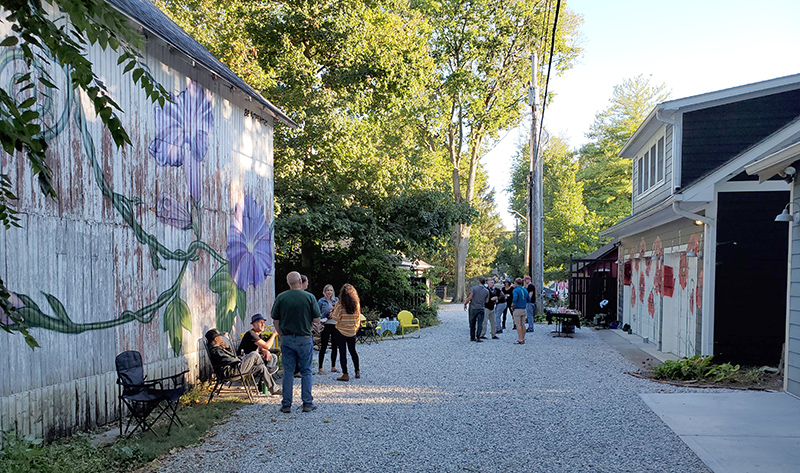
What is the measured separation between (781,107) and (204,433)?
510 inches

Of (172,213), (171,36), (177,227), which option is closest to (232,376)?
(177,227)

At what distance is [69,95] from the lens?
261 inches

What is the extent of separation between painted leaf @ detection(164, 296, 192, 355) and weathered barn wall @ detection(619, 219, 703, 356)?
8978mm

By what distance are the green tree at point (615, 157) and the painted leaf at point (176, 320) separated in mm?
31006

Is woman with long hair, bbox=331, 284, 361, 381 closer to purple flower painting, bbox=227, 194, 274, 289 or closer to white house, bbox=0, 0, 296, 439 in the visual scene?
Answer: white house, bbox=0, 0, 296, 439

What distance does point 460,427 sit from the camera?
7039mm

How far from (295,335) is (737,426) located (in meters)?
5.42

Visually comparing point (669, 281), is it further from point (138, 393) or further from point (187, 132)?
point (138, 393)

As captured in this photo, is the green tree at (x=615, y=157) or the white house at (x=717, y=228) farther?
the green tree at (x=615, y=157)

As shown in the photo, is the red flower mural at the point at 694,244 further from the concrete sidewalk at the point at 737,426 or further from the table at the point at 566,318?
the table at the point at 566,318

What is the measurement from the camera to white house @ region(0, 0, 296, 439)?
5949mm

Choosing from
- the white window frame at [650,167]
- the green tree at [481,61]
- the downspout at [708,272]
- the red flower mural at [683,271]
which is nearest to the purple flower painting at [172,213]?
the downspout at [708,272]

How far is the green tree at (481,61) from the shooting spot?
3225 centimetres

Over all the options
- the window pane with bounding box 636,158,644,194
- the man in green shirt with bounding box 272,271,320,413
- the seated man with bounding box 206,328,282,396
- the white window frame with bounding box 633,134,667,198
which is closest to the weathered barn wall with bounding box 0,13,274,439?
the seated man with bounding box 206,328,282,396
